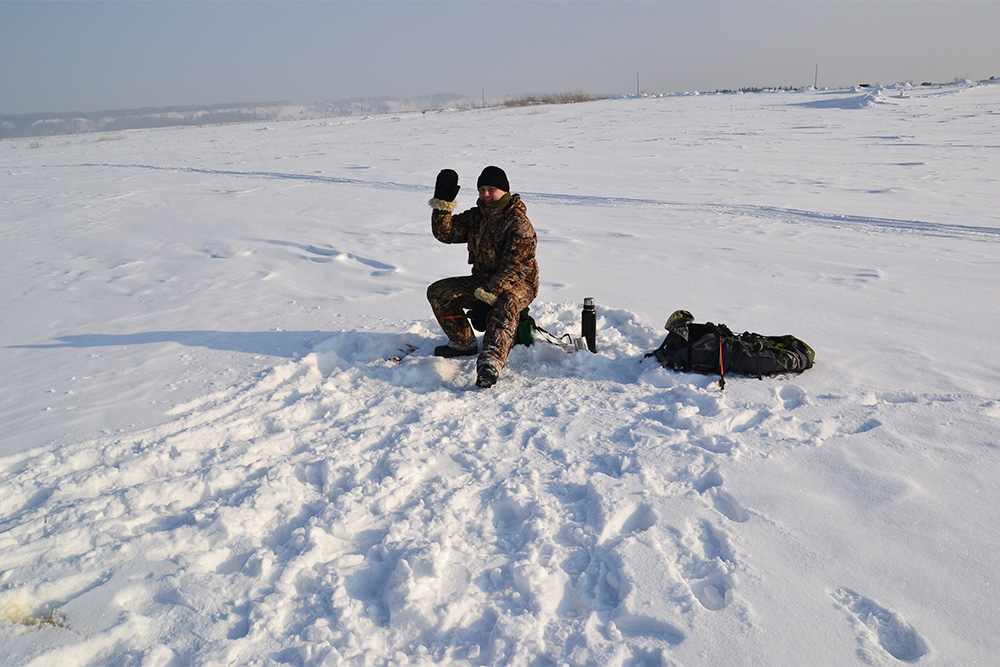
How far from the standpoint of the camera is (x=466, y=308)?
4.59 m

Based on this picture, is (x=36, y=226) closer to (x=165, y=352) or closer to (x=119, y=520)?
(x=165, y=352)

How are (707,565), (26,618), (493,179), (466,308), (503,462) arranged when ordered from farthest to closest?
1. (466,308)
2. (493,179)
3. (503,462)
4. (707,565)
5. (26,618)

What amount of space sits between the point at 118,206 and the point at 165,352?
8310 mm

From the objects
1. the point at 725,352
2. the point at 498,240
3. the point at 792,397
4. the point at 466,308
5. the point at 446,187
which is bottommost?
the point at 792,397

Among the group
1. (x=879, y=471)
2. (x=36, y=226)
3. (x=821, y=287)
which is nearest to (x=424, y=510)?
(x=879, y=471)

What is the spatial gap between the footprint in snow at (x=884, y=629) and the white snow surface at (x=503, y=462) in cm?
1

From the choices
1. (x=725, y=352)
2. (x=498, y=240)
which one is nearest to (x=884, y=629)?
(x=725, y=352)

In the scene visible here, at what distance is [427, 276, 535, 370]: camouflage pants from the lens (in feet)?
13.7

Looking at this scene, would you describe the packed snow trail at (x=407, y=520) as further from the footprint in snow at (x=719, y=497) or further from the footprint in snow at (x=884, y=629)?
the footprint in snow at (x=884, y=629)

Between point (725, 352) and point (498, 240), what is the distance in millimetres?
1658

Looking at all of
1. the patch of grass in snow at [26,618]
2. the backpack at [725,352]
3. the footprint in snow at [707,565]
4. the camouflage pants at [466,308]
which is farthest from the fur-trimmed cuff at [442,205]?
the patch of grass in snow at [26,618]

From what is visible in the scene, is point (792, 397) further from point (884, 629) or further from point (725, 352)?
point (884, 629)

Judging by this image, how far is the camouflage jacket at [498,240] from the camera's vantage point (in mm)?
4277

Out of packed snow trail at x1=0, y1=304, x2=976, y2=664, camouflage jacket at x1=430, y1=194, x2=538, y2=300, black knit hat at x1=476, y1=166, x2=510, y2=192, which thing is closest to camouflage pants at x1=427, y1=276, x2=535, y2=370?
camouflage jacket at x1=430, y1=194, x2=538, y2=300
